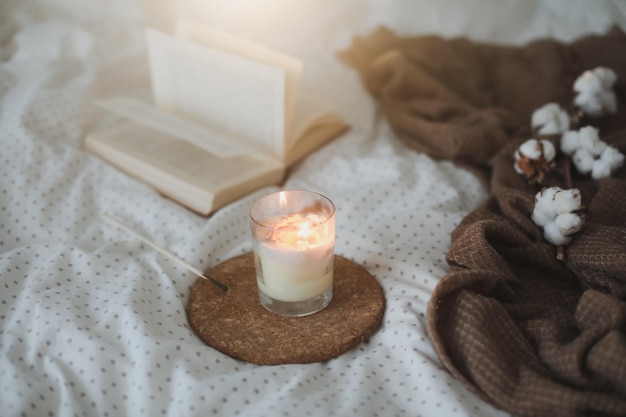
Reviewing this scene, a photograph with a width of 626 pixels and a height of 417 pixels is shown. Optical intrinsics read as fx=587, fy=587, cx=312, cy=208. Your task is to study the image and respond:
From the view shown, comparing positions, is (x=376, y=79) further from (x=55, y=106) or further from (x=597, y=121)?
(x=55, y=106)

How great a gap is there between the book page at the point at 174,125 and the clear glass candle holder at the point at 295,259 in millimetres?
272

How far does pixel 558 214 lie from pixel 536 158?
178mm

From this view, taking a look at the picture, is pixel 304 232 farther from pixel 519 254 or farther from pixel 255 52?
pixel 255 52

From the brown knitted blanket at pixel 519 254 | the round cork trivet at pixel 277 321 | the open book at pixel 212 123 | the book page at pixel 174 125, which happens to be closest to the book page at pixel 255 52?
the open book at pixel 212 123

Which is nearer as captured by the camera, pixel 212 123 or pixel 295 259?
pixel 295 259

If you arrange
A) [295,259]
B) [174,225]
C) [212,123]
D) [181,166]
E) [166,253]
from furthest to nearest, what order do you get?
[212,123] → [181,166] → [174,225] → [166,253] → [295,259]

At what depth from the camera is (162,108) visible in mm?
1186

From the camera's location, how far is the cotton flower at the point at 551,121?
0.98 m

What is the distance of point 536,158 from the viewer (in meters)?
0.89

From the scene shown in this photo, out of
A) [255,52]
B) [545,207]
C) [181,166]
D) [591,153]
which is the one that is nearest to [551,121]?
[591,153]

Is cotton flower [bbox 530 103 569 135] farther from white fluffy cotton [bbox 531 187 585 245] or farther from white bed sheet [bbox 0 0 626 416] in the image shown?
white fluffy cotton [bbox 531 187 585 245]

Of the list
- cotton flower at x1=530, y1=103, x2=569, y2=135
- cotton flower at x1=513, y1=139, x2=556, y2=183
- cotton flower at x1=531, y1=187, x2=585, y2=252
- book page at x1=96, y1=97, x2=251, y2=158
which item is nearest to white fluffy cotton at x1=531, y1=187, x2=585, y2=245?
cotton flower at x1=531, y1=187, x2=585, y2=252

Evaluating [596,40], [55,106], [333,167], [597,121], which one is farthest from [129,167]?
[596,40]

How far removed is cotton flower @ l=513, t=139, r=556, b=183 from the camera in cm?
89
